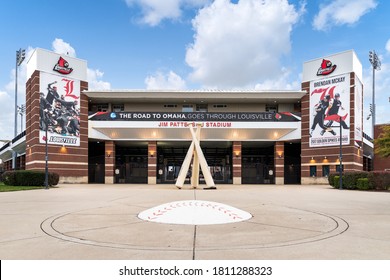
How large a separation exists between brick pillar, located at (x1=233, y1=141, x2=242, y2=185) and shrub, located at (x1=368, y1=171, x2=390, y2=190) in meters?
16.9

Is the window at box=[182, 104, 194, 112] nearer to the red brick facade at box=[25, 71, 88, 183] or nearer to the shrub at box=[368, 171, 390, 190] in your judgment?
the red brick facade at box=[25, 71, 88, 183]

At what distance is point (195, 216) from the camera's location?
31.8 feet

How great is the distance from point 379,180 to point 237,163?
17627mm

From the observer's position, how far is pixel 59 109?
3725 cm

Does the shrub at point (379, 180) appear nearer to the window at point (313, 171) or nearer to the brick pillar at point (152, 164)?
the window at point (313, 171)

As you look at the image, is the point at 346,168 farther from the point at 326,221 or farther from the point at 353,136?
the point at 326,221

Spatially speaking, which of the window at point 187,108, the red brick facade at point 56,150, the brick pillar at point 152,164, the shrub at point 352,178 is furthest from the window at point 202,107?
the shrub at point 352,178

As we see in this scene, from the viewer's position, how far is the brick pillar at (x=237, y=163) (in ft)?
132

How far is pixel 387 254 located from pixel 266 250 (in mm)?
2034

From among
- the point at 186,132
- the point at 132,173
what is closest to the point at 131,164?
the point at 132,173

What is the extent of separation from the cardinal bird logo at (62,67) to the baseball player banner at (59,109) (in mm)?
660

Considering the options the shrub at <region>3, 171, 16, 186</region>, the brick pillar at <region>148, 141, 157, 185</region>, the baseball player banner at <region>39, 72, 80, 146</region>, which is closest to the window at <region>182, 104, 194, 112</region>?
the brick pillar at <region>148, 141, 157, 185</region>

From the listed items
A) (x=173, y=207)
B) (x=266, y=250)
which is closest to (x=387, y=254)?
(x=266, y=250)

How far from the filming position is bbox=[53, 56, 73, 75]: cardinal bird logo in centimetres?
3712
